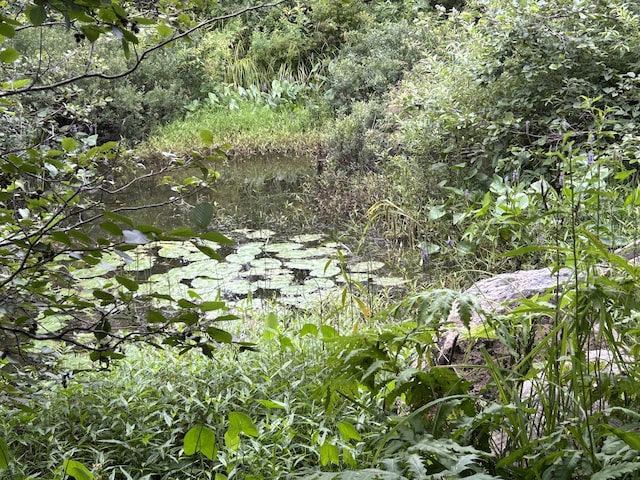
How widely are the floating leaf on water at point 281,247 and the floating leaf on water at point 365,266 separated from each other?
628 mm

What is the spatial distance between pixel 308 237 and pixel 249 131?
13.9ft

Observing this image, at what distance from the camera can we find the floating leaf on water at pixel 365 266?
174 inches

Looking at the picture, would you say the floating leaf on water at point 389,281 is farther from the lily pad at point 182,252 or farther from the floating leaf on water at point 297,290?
the lily pad at point 182,252

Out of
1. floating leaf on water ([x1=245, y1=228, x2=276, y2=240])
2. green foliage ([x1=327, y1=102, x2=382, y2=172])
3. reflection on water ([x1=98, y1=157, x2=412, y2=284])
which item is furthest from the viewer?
green foliage ([x1=327, y1=102, x2=382, y2=172])

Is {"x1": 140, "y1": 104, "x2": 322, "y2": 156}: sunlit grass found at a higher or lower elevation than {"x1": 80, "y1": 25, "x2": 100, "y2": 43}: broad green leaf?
lower

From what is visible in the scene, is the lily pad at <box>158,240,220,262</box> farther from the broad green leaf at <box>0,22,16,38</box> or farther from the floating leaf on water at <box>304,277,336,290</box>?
the broad green leaf at <box>0,22,16,38</box>

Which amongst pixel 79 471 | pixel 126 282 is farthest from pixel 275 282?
pixel 126 282

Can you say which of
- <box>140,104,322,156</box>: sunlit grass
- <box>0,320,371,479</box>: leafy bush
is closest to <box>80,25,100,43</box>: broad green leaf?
<box>0,320,371,479</box>: leafy bush

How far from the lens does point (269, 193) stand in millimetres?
6738

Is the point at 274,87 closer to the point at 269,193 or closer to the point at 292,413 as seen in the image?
the point at 269,193

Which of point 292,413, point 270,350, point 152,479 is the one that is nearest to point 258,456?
point 292,413

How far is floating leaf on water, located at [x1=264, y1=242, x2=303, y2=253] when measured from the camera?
497 cm

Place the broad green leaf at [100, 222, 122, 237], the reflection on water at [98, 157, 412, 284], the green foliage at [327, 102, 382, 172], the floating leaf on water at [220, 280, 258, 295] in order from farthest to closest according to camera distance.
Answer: the green foliage at [327, 102, 382, 172] → the reflection on water at [98, 157, 412, 284] → the floating leaf on water at [220, 280, 258, 295] → the broad green leaf at [100, 222, 122, 237]

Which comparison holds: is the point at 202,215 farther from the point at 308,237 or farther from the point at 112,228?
the point at 308,237
